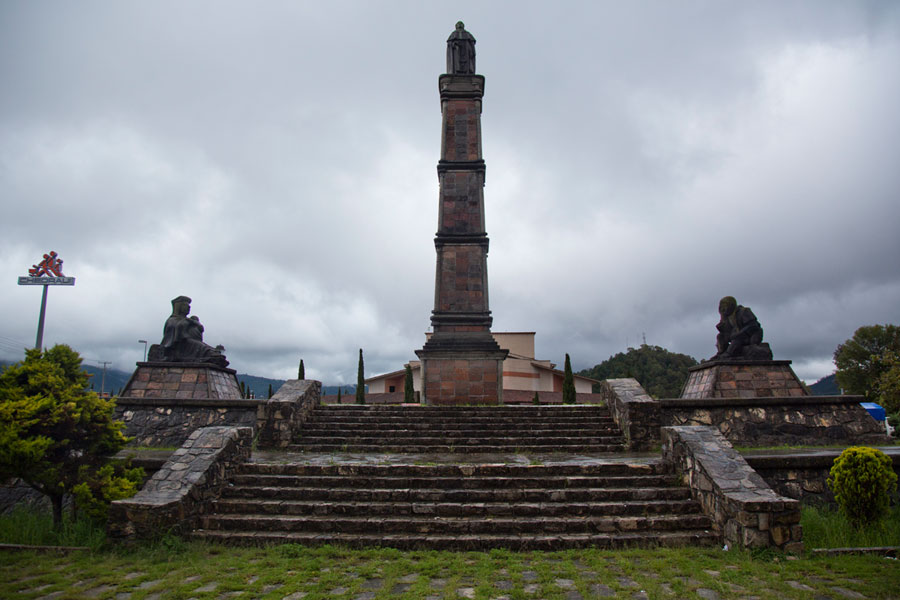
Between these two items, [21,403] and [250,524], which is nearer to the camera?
[21,403]

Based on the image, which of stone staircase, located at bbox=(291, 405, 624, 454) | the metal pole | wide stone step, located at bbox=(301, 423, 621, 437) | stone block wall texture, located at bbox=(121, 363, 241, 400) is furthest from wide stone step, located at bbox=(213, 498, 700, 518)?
the metal pole

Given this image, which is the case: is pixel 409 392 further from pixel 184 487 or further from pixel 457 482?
pixel 184 487

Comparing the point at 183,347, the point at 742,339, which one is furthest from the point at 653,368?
the point at 183,347

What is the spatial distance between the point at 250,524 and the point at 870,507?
7446mm

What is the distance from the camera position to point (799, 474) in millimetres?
7980

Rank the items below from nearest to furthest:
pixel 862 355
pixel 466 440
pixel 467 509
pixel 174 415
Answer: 1. pixel 467 509
2. pixel 466 440
3. pixel 174 415
4. pixel 862 355

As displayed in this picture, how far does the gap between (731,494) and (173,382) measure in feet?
38.5

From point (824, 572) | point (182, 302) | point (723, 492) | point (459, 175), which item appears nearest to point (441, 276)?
point (459, 175)

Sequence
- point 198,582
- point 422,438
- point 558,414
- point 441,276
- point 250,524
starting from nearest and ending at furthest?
point 198,582 → point 250,524 → point 422,438 → point 558,414 → point 441,276

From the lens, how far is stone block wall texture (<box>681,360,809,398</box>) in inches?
498

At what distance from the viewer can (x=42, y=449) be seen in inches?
241

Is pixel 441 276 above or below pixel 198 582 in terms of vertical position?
above

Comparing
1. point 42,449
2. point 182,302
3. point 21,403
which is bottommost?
point 42,449

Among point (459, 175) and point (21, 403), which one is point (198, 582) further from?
point (459, 175)
